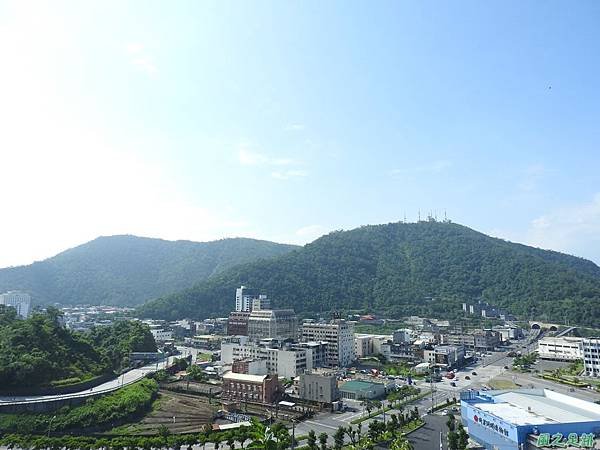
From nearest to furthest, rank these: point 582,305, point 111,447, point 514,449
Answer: point 514,449
point 111,447
point 582,305

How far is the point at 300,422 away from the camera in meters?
31.2

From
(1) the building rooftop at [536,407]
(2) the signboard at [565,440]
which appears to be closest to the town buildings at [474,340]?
(1) the building rooftop at [536,407]

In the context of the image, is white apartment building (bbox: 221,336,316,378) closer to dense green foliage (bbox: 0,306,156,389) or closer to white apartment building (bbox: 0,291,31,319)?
dense green foliage (bbox: 0,306,156,389)

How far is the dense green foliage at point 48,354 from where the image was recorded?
34.1 metres

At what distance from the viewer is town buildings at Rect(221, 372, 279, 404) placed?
3666cm

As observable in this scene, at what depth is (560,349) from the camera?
5969 centimetres

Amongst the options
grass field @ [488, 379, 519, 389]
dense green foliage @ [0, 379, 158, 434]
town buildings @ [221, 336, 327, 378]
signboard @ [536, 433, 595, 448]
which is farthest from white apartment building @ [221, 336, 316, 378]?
signboard @ [536, 433, 595, 448]

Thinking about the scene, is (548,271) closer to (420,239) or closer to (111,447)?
(420,239)

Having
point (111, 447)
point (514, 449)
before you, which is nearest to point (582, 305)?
point (514, 449)

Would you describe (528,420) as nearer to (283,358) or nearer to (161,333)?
(283,358)

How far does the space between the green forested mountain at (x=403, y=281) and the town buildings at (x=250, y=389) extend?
60975mm

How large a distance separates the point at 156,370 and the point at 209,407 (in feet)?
40.4

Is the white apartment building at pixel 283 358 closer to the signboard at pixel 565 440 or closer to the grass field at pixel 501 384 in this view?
the grass field at pixel 501 384

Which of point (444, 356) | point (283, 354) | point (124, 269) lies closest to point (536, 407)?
point (283, 354)
